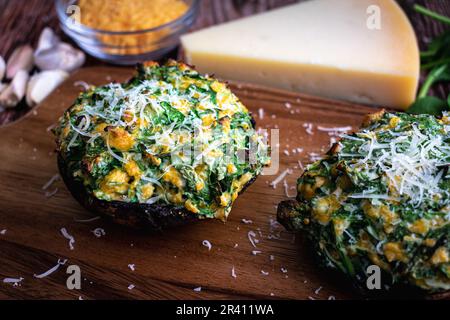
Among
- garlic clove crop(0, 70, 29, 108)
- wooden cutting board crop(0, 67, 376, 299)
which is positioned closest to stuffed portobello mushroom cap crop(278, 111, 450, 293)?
wooden cutting board crop(0, 67, 376, 299)

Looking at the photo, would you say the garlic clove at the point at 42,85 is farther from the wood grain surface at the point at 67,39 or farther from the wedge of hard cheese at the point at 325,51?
the wedge of hard cheese at the point at 325,51

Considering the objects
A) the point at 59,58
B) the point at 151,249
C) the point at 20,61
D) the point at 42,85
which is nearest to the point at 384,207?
the point at 151,249

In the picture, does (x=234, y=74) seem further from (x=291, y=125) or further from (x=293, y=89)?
(x=291, y=125)

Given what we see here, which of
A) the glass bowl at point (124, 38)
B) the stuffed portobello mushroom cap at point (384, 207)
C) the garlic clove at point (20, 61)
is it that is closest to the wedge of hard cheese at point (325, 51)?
the glass bowl at point (124, 38)

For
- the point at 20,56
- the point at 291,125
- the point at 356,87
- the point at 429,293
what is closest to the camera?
the point at 429,293

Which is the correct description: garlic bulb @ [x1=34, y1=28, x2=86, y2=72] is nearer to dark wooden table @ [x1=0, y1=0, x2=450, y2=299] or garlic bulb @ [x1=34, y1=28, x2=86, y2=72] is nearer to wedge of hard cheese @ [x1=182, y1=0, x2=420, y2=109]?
dark wooden table @ [x1=0, y1=0, x2=450, y2=299]
